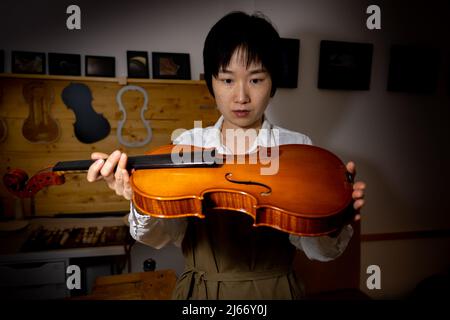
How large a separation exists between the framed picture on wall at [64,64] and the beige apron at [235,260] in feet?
4.42

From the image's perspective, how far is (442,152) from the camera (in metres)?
1.99

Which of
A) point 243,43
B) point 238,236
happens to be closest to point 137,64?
point 243,43

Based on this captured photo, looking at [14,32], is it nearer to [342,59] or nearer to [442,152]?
[342,59]

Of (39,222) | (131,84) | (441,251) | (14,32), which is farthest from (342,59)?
(39,222)

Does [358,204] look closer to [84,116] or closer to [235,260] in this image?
[235,260]

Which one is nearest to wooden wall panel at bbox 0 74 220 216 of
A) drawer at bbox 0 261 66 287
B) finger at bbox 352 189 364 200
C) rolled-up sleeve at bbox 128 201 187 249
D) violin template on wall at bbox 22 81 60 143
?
violin template on wall at bbox 22 81 60 143

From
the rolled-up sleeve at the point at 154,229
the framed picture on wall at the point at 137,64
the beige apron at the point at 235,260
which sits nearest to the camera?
the rolled-up sleeve at the point at 154,229

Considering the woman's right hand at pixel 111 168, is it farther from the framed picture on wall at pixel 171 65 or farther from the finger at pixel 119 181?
the framed picture on wall at pixel 171 65

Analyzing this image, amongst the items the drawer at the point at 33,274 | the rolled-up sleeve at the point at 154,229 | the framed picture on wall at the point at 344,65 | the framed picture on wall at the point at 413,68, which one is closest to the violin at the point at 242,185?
the rolled-up sleeve at the point at 154,229

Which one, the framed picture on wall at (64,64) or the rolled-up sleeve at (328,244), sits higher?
the framed picture on wall at (64,64)

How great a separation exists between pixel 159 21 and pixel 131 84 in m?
0.42

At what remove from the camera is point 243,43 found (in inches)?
37.2

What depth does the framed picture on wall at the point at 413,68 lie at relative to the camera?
1812 millimetres
